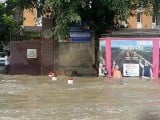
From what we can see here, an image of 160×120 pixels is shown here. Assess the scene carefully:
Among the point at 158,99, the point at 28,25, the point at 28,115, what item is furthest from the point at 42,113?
the point at 28,25

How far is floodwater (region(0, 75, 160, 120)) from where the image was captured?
45.4ft

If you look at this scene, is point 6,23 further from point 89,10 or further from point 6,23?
point 89,10

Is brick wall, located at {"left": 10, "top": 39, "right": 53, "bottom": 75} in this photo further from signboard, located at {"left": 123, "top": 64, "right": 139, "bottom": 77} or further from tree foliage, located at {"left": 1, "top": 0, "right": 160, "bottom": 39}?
signboard, located at {"left": 123, "top": 64, "right": 139, "bottom": 77}

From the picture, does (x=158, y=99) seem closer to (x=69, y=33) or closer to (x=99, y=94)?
(x=99, y=94)

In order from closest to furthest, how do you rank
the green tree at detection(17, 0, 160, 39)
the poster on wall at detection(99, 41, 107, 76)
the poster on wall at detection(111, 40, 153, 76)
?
the poster on wall at detection(111, 40, 153, 76) < the green tree at detection(17, 0, 160, 39) < the poster on wall at detection(99, 41, 107, 76)

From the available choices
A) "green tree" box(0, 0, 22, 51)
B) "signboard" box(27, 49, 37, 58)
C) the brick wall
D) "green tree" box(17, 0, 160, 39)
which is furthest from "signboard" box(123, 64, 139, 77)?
"green tree" box(0, 0, 22, 51)

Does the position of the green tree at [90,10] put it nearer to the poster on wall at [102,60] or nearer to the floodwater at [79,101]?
the poster on wall at [102,60]

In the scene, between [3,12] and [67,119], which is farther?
[3,12]

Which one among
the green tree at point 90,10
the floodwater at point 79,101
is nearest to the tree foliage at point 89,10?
the green tree at point 90,10

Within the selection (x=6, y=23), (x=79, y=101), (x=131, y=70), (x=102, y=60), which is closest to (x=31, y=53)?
(x=102, y=60)

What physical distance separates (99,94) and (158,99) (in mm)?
2174

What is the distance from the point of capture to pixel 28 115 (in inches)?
544

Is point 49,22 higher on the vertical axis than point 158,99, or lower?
higher

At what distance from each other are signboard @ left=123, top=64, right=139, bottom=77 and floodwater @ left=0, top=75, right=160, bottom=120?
4.49 meters
